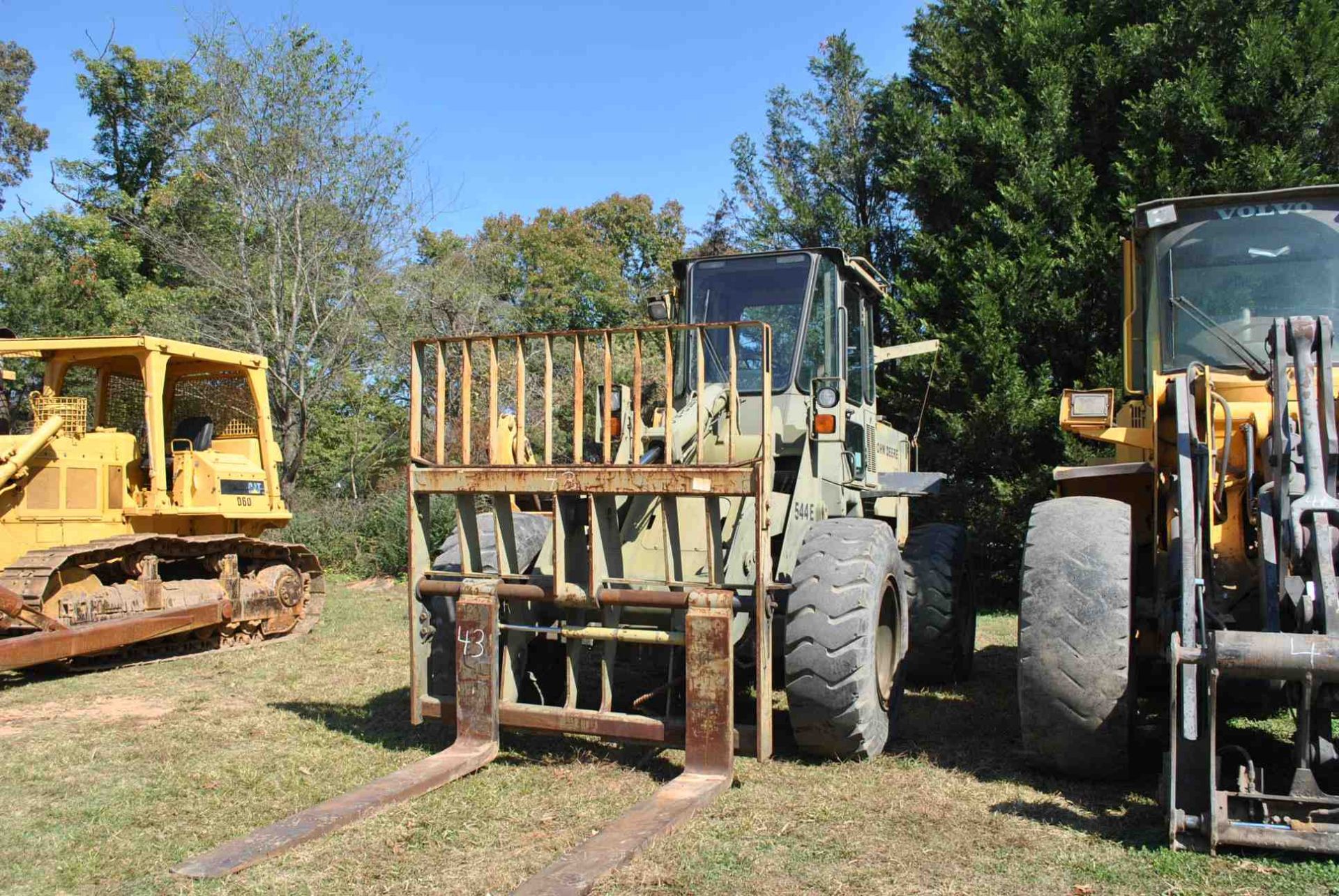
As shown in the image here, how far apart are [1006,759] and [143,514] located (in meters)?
7.93

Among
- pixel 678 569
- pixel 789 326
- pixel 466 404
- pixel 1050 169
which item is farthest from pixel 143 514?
pixel 1050 169

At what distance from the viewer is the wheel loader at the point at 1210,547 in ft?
13.2

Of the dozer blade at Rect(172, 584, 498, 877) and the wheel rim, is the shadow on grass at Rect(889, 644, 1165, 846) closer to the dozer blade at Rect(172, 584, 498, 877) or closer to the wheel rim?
the wheel rim

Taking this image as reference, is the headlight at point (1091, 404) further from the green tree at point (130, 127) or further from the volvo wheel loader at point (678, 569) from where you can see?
the green tree at point (130, 127)

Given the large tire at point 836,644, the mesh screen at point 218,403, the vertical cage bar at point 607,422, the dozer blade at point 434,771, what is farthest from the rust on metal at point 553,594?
the mesh screen at point 218,403

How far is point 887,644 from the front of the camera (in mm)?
6227

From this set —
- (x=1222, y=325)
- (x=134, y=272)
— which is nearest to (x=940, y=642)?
(x=1222, y=325)

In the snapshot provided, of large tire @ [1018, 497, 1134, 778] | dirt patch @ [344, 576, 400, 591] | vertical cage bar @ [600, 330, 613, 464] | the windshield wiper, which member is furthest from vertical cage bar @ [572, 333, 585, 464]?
dirt patch @ [344, 576, 400, 591]

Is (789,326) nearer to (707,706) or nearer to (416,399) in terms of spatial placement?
(416,399)

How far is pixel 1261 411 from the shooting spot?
16.5 ft

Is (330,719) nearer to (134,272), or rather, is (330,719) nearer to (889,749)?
(889,749)

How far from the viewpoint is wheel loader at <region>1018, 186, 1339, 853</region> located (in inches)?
158

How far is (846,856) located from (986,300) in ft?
32.5

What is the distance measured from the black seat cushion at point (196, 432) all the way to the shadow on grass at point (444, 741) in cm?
423
